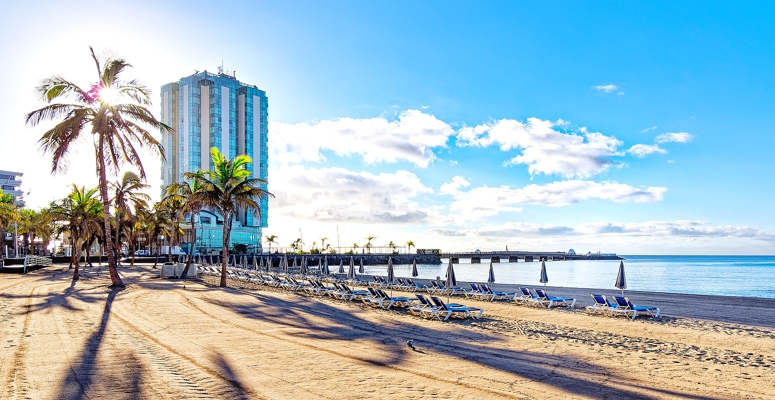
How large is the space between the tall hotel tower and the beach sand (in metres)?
81.5

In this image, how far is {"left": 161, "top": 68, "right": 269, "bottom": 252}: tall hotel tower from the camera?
9562cm

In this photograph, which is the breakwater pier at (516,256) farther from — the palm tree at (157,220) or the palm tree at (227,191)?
the palm tree at (227,191)

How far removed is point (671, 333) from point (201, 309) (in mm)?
12023

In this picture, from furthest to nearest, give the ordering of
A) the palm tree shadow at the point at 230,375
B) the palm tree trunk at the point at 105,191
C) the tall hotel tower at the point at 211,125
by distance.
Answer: the tall hotel tower at the point at 211,125, the palm tree trunk at the point at 105,191, the palm tree shadow at the point at 230,375

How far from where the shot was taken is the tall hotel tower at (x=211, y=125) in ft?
314

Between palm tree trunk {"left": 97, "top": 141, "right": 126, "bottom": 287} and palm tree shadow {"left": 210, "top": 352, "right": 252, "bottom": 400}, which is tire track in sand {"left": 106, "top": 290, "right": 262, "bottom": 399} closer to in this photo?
palm tree shadow {"left": 210, "top": 352, "right": 252, "bottom": 400}

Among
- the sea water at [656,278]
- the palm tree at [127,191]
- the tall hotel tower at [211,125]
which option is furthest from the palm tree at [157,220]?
the tall hotel tower at [211,125]

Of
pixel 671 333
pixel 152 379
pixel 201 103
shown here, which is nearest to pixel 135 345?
pixel 152 379

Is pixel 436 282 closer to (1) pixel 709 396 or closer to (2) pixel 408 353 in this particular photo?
(2) pixel 408 353

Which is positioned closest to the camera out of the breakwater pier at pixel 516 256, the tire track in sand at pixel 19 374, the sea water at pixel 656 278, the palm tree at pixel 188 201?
the tire track in sand at pixel 19 374

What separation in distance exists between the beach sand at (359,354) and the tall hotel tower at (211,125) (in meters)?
81.5

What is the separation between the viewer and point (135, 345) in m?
8.91

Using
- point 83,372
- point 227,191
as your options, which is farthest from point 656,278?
point 83,372

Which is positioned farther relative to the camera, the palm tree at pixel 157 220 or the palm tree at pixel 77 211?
the palm tree at pixel 157 220
